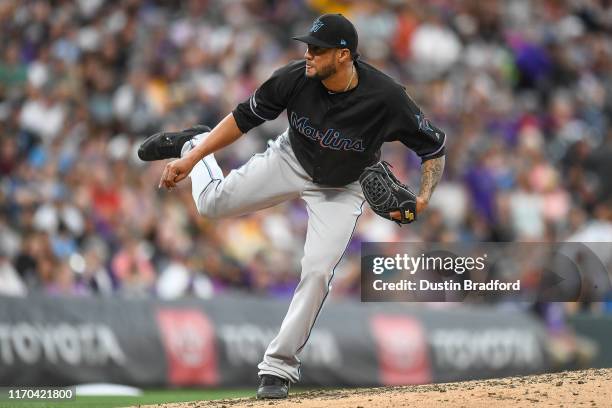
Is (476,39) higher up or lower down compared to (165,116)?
higher up

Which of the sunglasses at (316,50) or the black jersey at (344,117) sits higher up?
the sunglasses at (316,50)

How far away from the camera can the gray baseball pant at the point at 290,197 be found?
729cm

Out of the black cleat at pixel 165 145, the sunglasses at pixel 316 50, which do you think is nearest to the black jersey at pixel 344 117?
the sunglasses at pixel 316 50

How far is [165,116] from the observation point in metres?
14.1

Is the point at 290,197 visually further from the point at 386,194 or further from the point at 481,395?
the point at 481,395

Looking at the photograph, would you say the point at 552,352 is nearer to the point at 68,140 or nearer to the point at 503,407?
the point at 68,140

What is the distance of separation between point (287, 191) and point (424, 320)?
18.4 feet

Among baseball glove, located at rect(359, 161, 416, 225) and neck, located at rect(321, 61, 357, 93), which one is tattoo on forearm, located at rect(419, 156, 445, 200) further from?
neck, located at rect(321, 61, 357, 93)

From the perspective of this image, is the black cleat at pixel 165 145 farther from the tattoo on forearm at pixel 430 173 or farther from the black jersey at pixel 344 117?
the tattoo on forearm at pixel 430 173

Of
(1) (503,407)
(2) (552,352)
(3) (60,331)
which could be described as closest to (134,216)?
(3) (60,331)

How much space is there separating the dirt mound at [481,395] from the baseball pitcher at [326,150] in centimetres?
35

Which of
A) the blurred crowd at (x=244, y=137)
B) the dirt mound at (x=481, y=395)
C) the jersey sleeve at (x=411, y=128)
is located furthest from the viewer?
the blurred crowd at (x=244, y=137)

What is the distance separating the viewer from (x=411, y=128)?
23.6ft

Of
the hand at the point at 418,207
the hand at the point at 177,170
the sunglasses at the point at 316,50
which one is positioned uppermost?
the sunglasses at the point at 316,50
